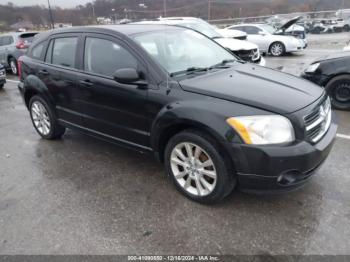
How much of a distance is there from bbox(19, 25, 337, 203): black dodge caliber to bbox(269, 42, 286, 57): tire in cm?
1061

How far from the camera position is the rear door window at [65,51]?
13.1 ft

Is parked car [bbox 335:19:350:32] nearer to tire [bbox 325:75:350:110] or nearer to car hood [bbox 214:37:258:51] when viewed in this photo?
car hood [bbox 214:37:258:51]

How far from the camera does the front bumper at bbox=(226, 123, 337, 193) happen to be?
8.30 ft

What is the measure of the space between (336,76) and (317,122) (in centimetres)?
334

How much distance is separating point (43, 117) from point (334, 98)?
512 centimetres

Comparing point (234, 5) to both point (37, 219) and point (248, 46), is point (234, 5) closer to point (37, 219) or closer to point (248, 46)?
point (248, 46)

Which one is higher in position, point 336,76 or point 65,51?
point 65,51

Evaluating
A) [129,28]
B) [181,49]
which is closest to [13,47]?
[129,28]

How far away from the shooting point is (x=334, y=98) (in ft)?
18.8

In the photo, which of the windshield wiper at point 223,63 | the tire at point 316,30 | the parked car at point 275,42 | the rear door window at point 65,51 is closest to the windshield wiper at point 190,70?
the windshield wiper at point 223,63

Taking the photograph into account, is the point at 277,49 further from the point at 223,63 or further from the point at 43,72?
the point at 43,72

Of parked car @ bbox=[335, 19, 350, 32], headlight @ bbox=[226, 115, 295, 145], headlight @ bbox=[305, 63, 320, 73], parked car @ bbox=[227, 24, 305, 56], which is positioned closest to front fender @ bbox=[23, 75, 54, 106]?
headlight @ bbox=[226, 115, 295, 145]


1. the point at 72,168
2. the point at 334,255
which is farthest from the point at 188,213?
the point at 72,168

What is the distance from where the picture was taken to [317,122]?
9.30 feet
